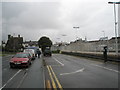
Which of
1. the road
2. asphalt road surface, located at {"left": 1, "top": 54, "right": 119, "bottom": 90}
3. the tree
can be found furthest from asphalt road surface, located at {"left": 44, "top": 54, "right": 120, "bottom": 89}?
the tree

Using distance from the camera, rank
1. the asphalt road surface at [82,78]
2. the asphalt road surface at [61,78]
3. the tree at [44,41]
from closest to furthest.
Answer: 1. the asphalt road surface at [82,78]
2. the asphalt road surface at [61,78]
3. the tree at [44,41]

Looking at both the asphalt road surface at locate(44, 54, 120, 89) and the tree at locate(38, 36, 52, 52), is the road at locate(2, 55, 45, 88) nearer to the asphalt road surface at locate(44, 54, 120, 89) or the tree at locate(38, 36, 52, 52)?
the asphalt road surface at locate(44, 54, 120, 89)

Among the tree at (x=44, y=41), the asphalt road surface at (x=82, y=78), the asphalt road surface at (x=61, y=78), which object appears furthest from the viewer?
the tree at (x=44, y=41)

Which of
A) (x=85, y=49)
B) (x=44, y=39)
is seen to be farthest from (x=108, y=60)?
(x=44, y=39)

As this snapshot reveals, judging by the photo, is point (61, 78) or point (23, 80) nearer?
point (23, 80)

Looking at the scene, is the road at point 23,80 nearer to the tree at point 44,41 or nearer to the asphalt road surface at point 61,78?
the asphalt road surface at point 61,78

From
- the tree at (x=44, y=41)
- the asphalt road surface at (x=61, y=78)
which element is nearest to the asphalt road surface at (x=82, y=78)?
the asphalt road surface at (x=61, y=78)

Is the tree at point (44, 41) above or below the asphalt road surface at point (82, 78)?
above

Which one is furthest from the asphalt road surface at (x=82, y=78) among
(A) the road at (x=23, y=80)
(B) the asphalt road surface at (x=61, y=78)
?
(A) the road at (x=23, y=80)

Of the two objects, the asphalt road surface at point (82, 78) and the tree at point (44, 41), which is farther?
the tree at point (44, 41)

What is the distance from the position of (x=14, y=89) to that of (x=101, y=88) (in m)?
3.73

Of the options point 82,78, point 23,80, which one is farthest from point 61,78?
point 23,80

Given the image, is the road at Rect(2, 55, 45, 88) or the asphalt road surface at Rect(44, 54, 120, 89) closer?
the asphalt road surface at Rect(44, 54, 120, 89)

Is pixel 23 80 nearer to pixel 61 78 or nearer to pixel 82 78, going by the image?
pixel 61 78
